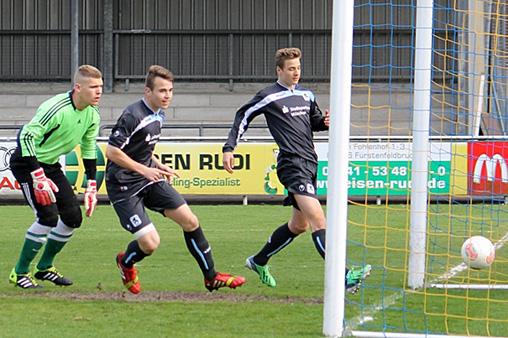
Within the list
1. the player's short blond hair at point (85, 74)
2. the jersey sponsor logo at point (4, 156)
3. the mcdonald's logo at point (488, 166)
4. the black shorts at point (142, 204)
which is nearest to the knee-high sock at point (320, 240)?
the black shorts at point (142, 204)

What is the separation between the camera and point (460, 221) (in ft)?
39.8

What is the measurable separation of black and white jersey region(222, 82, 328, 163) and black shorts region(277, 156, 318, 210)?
0.06 metres

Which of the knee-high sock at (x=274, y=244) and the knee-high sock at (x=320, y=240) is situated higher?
the knee-high sock at (x=320, y=240)

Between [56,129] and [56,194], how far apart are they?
566mm

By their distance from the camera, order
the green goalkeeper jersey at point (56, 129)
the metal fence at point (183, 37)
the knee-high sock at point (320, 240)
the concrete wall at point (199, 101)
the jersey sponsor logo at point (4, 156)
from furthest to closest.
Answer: the metal fence at point (183, 37) < the concrete wall at point (199, 101) < the jersey sponsor logo at point (4, 156) < the green goalkeeper jersey at point (56, 129) < the knee-high sock at point (320, 240)

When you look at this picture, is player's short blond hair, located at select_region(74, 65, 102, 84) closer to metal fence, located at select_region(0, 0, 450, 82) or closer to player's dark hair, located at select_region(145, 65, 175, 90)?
player's dark hair, located at select_region(145, 65, 175, 90)

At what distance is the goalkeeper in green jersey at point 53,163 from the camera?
655 centimetres

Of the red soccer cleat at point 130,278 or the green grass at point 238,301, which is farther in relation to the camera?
the red soccer cleat at point 130,278

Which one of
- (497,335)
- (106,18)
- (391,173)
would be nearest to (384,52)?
(106,18)

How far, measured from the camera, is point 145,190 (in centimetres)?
649

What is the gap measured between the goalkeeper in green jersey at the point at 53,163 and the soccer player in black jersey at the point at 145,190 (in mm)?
413

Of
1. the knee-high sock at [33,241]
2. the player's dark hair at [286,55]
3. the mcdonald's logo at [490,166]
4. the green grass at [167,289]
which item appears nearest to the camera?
the green grass at [167,289]

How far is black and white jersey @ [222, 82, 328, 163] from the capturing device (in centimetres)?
676

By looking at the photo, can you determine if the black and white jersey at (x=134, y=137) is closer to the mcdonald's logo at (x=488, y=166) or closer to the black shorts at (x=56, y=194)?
the black shorts at (x=56, y=194)
